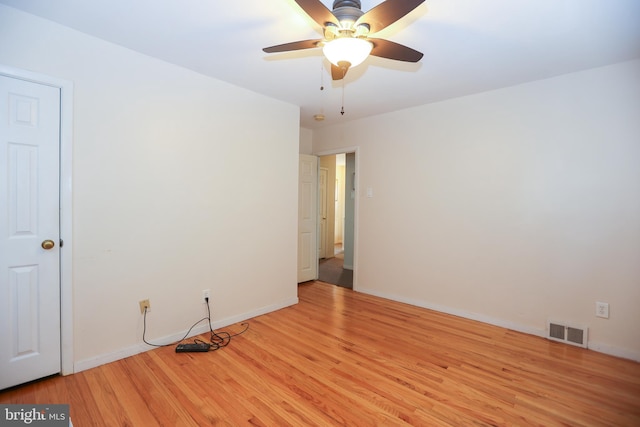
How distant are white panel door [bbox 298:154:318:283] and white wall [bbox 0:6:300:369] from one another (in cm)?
102

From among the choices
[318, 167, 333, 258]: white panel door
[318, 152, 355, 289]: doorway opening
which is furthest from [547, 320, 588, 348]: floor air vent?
[318, 167, 333, 258]: white panel door

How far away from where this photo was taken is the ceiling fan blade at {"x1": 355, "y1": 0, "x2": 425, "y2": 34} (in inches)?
51.6

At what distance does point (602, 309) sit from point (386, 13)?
3.05 meters

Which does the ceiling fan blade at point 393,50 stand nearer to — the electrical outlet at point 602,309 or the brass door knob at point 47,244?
the brass door knob at point 47,244

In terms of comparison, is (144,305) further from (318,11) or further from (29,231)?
(318,11)

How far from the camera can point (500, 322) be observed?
314 centimetres

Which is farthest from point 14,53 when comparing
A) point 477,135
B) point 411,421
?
point 477,135

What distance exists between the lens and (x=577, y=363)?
242 centimetres

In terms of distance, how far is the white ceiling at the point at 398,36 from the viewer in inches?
72.0

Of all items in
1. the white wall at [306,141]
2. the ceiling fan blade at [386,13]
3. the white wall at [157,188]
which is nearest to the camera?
the ceiling fan blade at [386,13]

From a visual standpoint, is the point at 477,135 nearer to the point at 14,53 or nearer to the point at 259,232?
the point at 259,232

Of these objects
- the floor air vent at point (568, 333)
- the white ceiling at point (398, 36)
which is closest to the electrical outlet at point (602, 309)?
the floor air vent at point (568, 333)

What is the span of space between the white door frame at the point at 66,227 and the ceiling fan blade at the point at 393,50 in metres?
2.14

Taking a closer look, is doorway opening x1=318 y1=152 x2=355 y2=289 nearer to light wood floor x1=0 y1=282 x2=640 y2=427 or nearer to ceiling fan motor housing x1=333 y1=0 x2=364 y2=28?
light wood floor x1=0 y1=282 x2=640 y2=427
